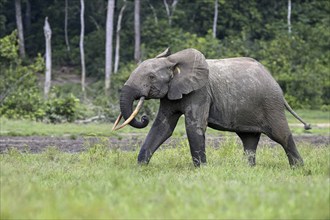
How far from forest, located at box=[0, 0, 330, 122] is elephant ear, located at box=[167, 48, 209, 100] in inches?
837

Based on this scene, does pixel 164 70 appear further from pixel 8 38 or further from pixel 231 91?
pixel 8 38

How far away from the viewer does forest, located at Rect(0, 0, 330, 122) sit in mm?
38000

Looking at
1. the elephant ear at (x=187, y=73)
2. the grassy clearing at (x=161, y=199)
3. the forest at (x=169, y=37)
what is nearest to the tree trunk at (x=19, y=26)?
the forest at (x=169, y=37)

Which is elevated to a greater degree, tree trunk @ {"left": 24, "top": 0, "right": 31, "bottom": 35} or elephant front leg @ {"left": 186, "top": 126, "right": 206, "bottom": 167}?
elephant front leg @ {"left": 186, "top": 126, "right": 206, "bottom": 167}

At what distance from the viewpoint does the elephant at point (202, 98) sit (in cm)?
1189

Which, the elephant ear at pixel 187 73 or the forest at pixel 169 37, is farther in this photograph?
the forest at pixel 169 37

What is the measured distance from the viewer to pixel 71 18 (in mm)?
51125

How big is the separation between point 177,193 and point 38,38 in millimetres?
43487

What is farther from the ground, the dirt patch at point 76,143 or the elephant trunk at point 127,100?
the elephant trunk at point 127,100

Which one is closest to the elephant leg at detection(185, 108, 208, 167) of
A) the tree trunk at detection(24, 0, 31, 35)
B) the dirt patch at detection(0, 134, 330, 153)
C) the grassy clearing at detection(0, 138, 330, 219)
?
the grassy clearing at detection(0, 138, 330, 219)

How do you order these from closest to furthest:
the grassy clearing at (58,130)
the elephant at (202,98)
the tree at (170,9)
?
1. the elephant at (202,98)
2. the grassy clearing at (58,130)
3. the tree at (170,9)

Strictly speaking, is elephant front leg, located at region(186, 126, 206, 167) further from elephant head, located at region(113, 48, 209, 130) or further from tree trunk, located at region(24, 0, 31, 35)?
tree trunk, located at region(24, 0, 31, 35)

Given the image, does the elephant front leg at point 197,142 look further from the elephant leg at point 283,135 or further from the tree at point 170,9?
the tree at point 170,9

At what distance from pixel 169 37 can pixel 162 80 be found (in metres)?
32.3
